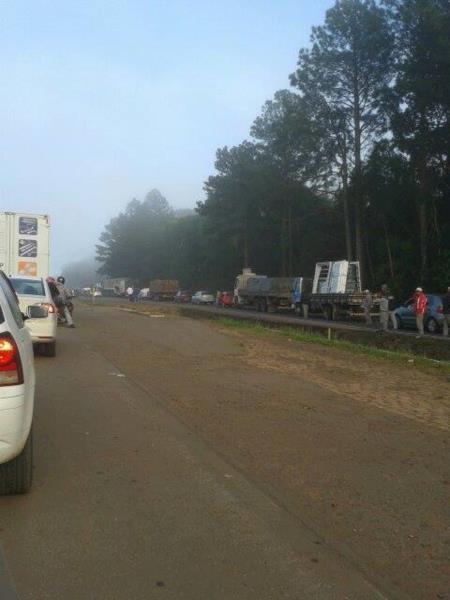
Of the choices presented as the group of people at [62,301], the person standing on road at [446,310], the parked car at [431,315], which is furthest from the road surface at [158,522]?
the parked car at [431,315]

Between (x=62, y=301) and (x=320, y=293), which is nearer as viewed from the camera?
(x=62, y=301)

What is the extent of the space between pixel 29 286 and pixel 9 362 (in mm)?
10111

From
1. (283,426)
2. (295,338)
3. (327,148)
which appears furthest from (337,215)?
(283,426)

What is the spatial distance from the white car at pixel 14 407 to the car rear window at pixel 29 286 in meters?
9.24

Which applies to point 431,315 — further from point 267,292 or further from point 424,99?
point 267,292

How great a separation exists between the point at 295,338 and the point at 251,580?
56.0ft

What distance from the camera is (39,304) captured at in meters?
13.4

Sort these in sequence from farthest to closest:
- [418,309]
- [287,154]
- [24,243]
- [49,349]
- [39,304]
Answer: [287,154]
[418,309]
[24,243]
[49,349]
[39,304]

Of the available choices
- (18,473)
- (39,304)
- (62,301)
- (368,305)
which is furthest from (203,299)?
(18,473)

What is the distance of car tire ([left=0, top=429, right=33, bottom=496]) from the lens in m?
5.12

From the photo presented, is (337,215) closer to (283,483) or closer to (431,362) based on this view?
(431,362)

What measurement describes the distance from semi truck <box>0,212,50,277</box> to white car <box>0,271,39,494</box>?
52.0ft

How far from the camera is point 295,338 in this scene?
822 inches

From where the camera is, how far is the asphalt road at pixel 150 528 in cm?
386
